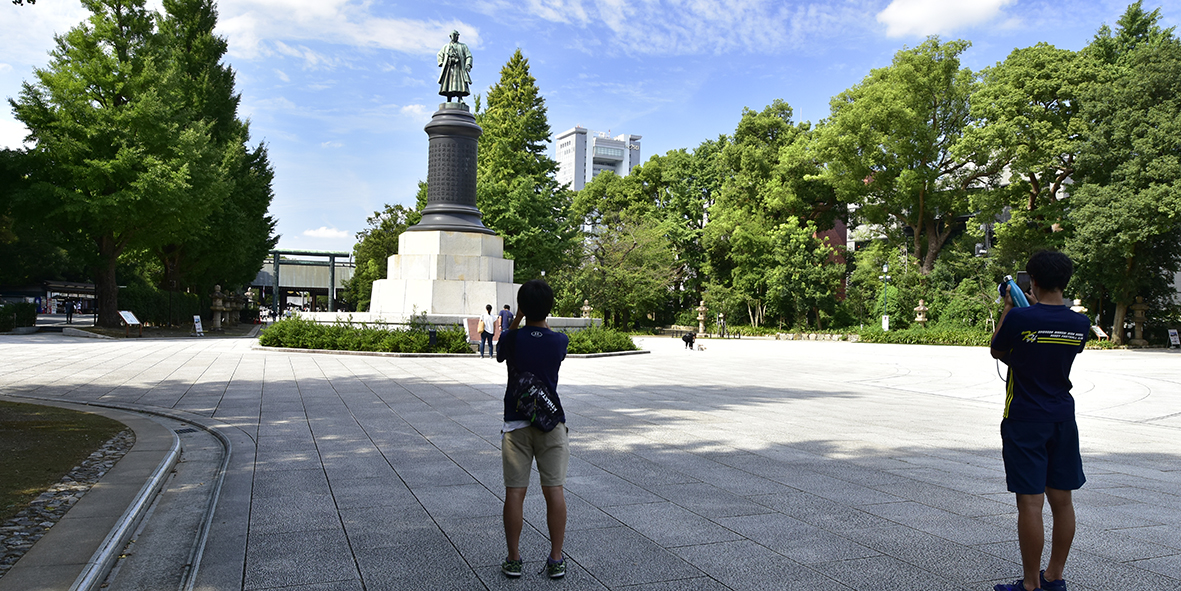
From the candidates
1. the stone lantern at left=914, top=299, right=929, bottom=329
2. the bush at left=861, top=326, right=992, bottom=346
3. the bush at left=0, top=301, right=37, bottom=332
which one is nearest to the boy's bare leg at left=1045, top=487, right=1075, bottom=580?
the bush at left=0, top=301, right=37, bottom=332

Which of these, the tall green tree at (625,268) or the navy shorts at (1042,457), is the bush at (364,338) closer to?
the navy shorts at (1042,457)

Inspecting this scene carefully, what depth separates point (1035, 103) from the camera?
3606cm

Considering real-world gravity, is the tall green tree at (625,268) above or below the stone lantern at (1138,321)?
above

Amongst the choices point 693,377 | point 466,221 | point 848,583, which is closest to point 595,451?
point 848,583

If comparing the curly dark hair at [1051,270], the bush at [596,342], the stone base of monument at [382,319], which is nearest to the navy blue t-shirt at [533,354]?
the curly dark hair at [1051,270]

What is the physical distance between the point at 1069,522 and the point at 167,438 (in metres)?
7.38

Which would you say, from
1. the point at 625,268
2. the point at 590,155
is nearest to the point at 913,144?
the point at 625,268

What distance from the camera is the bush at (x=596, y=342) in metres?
21.8

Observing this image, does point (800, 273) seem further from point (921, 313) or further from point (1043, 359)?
point (1043, 359)

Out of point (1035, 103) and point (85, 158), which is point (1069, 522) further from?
point (1035, 103)

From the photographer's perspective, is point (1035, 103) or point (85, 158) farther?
point (1035, 103)

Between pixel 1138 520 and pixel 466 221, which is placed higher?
pixel 466 221

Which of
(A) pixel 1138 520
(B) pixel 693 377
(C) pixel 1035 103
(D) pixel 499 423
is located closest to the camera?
(A) pixel 1138 520

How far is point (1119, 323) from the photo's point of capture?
33219 millimetres
